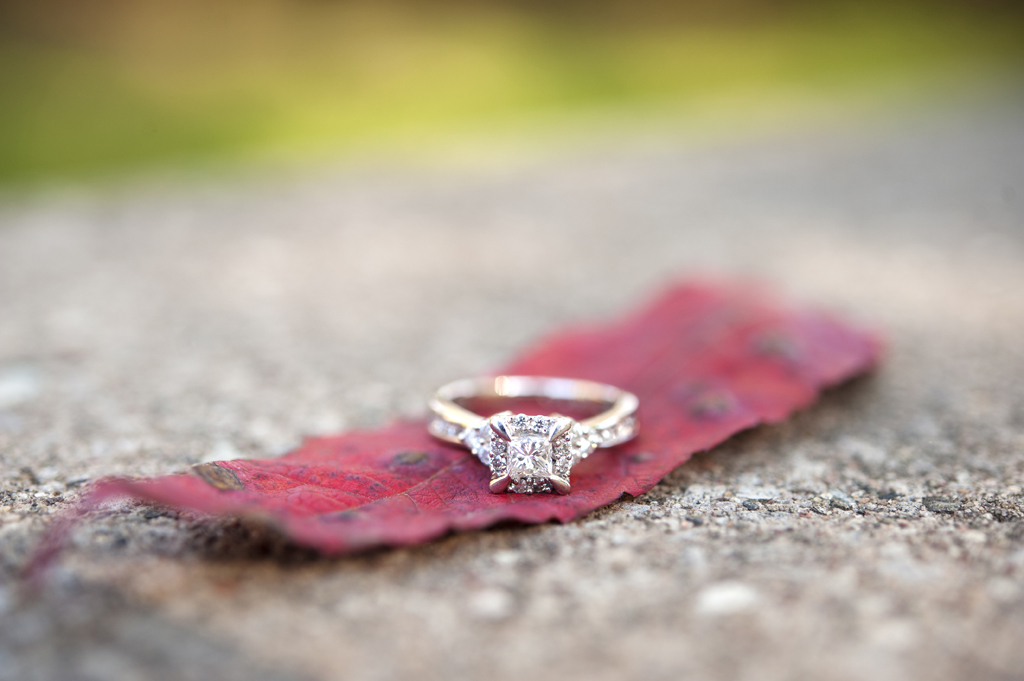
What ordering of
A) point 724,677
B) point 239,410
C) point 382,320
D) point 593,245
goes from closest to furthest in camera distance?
1. point 724,677
2. point 239,410
3. point 382,320
4. point 593,245

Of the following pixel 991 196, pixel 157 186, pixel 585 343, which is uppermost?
pixel 157 186

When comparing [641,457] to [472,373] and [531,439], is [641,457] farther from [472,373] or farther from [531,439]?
[472,373]

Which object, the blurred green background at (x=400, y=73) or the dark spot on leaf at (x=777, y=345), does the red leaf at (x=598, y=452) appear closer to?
the dark spot on leaf at (x=777, y=345)

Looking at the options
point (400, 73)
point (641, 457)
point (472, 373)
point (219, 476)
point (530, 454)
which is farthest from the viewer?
point (400, 73)

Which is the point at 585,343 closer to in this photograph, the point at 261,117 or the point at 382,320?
the point at 382,320

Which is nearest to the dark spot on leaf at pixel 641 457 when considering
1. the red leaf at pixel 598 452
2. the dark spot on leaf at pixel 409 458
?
the red leaf at pixel 598 452

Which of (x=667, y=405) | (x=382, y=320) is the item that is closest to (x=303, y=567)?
(x=667, y=405)

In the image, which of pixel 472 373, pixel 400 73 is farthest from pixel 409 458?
pixel 400 73
